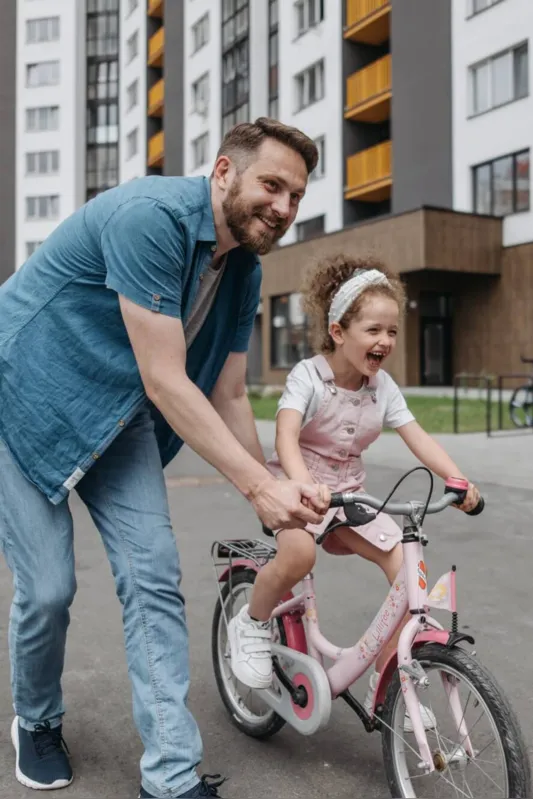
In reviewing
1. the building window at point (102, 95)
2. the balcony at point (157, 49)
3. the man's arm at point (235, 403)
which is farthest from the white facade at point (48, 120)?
the man's arm at point (235, 403)

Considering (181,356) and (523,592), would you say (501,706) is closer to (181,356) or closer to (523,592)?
(181,356)

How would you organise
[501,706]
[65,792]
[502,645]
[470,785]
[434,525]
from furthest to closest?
1. [434,525]
2. [502,645]
3. [65,792]
4. [470,785]
5. [501,706]

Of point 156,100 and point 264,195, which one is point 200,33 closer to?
point 156,100

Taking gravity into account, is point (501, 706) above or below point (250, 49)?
below

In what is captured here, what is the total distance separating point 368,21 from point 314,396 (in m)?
28.9

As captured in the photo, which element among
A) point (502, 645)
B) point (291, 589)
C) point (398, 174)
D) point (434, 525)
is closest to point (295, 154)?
point (291, 589)

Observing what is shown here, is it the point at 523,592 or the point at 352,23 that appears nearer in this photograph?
the point at 523,592

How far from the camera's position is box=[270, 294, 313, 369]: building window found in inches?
1225

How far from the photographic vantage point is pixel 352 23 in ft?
97.3

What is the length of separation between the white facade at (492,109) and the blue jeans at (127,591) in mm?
22976

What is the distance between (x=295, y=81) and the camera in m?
33.4

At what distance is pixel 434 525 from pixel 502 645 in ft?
9.53

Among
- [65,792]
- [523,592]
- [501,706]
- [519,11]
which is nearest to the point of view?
[501,706]

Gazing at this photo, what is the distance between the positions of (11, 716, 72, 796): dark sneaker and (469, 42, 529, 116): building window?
23860 mm
